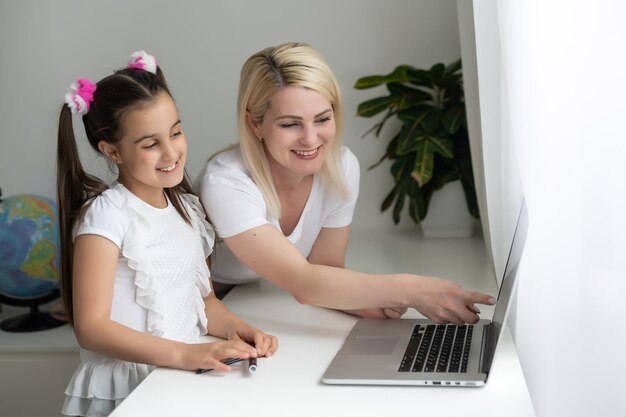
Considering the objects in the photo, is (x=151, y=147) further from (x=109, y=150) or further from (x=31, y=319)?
(x=31, y=319)

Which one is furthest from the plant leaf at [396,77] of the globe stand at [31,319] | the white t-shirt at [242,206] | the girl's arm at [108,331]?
the girl's arm at [108,331]

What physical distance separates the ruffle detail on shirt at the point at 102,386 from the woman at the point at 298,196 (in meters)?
0.32

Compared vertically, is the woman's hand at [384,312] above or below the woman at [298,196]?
below

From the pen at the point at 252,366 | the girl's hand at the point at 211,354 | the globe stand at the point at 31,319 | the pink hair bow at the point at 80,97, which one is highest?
the pink hair bow at the point at 80,97

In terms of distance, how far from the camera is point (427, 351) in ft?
4.47

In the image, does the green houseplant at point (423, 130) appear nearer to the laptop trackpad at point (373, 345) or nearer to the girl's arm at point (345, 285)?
the girl's arm at point (345, 285)

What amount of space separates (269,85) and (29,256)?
3.26 feet

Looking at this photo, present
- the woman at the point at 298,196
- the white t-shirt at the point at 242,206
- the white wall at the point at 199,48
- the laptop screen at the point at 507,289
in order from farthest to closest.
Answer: the white wall at the point at 199,48 < the white t-shirt at the point at 242,206 < the woman at the point at 298,196 < the laptop screen at the point at 507,289

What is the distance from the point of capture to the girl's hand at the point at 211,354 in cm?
130

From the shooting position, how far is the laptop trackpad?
1383 mm

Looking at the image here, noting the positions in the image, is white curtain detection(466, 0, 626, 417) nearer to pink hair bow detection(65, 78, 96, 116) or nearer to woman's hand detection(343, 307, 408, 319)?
woman's hand detection(343, 307, 408, 319)

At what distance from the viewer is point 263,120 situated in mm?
1736

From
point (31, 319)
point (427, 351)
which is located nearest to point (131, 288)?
point (427, 351)

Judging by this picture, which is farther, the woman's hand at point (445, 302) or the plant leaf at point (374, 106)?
the plant leaf at point (374, 106)
